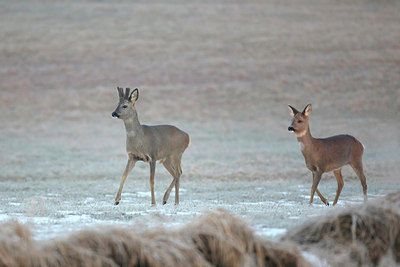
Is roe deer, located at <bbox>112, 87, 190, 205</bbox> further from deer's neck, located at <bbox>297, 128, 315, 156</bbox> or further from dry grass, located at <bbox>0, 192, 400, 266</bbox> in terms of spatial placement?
dry grass, located at <bbox>0, 192, 400, 266</bbox>

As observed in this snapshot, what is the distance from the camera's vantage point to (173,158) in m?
11.8

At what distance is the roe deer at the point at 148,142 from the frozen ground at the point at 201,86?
2119 mm

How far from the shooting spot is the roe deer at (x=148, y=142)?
1098 cm

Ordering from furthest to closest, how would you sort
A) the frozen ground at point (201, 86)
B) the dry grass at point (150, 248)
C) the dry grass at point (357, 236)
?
the frozen ground at point (201, 86), the dry grass at point (357, 236), the dry grass at point (150, 248)

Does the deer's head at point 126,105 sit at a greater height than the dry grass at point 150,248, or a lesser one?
greater

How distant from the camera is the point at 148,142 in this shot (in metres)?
11.1

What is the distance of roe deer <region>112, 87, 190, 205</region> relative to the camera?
1098 cm

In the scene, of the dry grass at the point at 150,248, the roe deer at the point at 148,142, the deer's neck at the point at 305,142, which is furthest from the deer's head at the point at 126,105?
the dry grass at the point at 150,248

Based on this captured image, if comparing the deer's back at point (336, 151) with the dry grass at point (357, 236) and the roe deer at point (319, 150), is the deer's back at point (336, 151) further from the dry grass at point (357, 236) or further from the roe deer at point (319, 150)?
the dry grass at point (357, 236)

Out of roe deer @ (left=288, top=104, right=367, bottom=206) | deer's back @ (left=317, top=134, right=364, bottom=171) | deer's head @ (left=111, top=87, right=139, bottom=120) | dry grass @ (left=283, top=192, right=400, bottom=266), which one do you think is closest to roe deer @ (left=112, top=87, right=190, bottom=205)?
deer's head @ (left=111, top=87, right=139, bottom=120)

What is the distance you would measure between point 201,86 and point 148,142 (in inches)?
771

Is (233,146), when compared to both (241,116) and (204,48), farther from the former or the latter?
(204,48)

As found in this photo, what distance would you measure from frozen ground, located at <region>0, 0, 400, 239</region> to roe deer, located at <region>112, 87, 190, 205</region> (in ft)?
A: 6.95

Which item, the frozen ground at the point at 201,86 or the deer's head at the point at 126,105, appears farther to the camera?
the frozen ground at the point at 201,86
